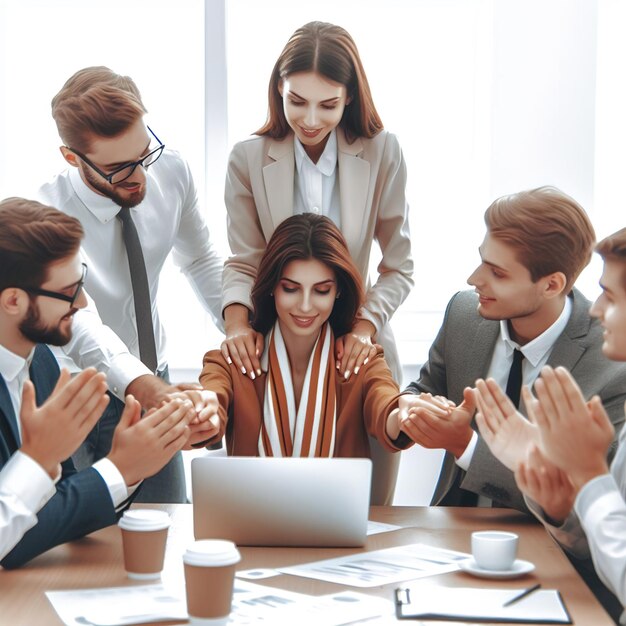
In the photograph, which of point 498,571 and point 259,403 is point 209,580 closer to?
point 498,571

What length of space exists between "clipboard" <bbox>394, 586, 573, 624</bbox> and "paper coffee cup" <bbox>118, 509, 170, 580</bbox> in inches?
17.9

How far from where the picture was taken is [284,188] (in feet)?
10.6

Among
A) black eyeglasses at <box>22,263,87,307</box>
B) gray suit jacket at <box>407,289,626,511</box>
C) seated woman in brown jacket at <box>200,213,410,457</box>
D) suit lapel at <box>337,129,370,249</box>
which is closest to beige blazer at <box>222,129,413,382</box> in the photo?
suit lapel at <box>337,129,370,249</box>

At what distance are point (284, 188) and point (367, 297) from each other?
17.5 inches

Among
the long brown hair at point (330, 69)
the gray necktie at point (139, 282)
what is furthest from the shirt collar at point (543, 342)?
the gray necktie at point (139, 282)

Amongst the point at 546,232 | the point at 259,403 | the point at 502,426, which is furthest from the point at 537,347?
the point at 259,403

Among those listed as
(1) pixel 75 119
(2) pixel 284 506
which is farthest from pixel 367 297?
(2) pixel 284 506

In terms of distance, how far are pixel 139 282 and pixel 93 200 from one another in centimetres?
30

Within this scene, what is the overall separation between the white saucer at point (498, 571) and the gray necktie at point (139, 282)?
159 centimetres

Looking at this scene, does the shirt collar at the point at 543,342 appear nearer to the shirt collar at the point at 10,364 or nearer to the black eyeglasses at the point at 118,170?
the black eyeglasses at the point at 118,170

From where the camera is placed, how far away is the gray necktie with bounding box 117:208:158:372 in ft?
10.7

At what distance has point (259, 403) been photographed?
3.06m

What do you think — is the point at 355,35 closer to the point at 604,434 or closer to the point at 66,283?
the point at 66,283

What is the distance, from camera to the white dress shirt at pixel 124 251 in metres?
2.93
